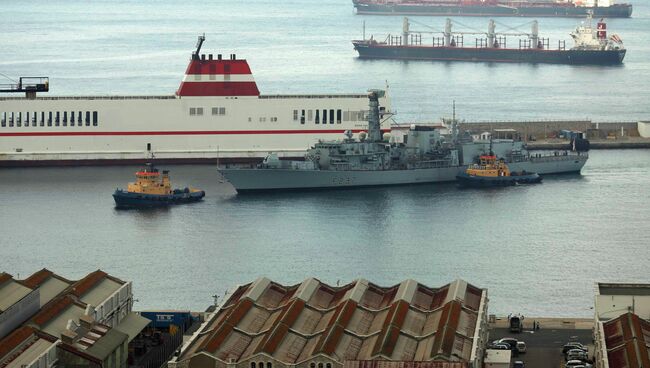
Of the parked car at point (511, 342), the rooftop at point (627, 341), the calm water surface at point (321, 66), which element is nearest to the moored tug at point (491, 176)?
the calm water surface at point (321, 66)

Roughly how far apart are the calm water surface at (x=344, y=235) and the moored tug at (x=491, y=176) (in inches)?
23.2

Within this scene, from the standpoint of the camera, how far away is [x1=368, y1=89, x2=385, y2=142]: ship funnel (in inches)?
2085

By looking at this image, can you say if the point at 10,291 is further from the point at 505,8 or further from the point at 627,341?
the point at 505,8

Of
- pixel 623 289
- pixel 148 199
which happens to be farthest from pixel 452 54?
pixel 623 289

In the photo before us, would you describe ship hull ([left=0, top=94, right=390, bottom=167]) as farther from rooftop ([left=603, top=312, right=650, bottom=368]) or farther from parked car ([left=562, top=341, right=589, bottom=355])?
rooftop ([left=603, top=312, right=650, bottom=368])

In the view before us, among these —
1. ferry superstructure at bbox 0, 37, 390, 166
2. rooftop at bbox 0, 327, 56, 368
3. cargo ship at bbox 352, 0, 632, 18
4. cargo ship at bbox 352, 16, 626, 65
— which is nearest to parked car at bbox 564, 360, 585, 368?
rooftop at bbox 0, 327, 56, 368

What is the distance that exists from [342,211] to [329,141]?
5.57 m

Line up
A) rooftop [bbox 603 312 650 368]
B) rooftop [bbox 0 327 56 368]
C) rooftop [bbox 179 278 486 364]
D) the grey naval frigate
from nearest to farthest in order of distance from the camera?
rooftop [bbox 0 327 56 368] < rooftop [bbox 603 312 650 368] < rooftop [bbox 179 278 486 364] < the grey naval frigate

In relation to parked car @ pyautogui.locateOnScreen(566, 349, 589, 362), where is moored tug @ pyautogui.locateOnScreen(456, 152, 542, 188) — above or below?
above

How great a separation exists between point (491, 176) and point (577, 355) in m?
23.0

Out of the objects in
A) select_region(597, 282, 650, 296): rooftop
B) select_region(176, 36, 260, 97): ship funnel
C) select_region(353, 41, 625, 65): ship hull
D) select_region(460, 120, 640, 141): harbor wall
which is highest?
select_region(353, 41, 625, 65): ship hull

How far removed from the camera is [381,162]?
52625 millimetres

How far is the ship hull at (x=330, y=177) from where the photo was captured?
168 feet

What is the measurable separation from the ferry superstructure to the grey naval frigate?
1.97 meters
